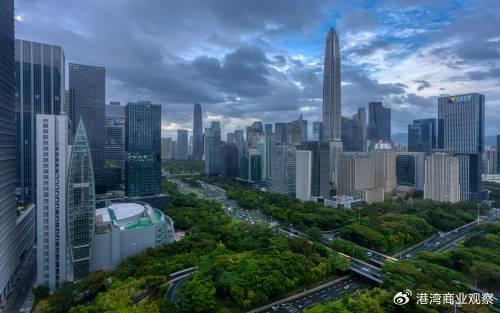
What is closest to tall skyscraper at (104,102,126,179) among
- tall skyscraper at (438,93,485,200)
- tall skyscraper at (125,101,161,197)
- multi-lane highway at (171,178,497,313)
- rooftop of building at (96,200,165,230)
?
tall skyscraper at (125,101,161,197)

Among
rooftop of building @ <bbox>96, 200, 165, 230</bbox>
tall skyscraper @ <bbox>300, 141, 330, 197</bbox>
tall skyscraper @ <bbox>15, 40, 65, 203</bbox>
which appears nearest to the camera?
rooftop of building @ <bbox>96, 200, 165, 230</bbox>

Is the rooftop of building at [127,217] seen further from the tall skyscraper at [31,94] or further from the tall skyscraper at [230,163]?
the tall skyscraper at [230,163]

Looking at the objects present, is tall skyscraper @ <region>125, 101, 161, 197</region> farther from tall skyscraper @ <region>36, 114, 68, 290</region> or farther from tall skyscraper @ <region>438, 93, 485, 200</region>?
tall skyscraper @ <region>438, 93, 485, 200</region>

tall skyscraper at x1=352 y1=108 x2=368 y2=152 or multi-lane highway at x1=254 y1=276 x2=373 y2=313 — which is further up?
tall skyscraper at x1=352 y1=108 x2=368 y2=152

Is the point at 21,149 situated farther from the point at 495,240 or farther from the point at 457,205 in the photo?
the point at 457,205

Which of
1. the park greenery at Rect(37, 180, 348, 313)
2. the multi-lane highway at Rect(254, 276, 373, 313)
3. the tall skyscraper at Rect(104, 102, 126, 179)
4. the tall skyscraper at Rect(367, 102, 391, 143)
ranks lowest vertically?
the multi-lane highway at Rect(254, 276, 373, 313)

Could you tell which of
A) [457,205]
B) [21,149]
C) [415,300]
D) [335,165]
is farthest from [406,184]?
[21,149]
